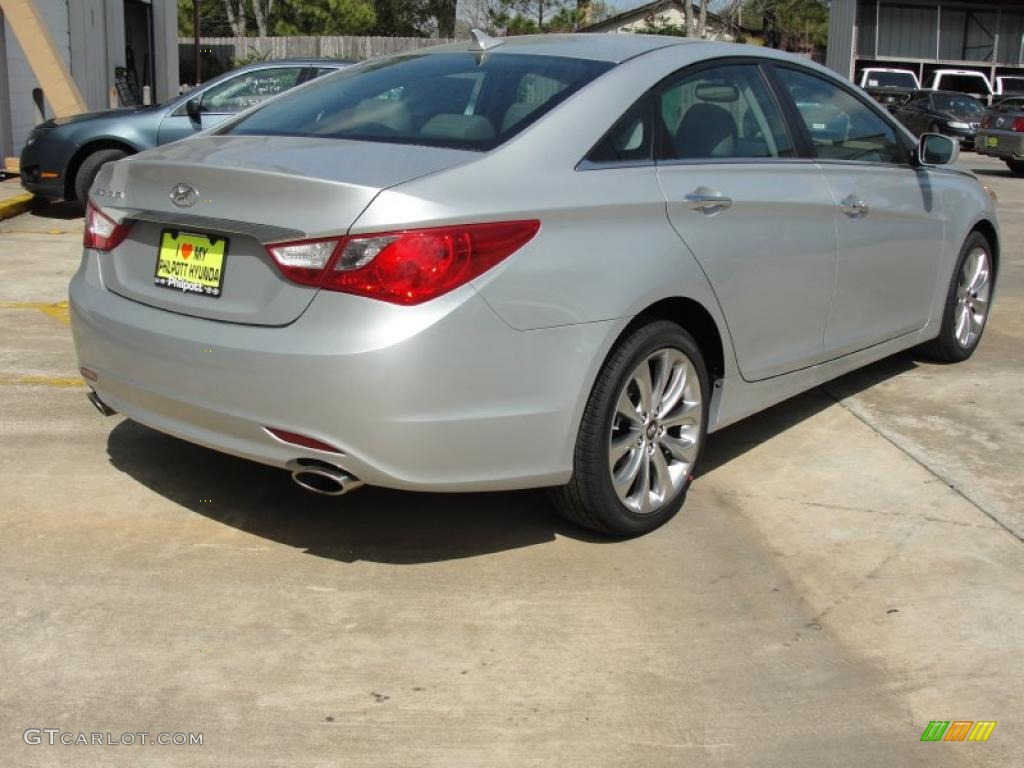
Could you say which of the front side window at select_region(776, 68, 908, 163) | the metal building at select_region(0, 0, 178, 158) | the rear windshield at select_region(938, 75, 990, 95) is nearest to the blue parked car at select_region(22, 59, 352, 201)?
the metal building at select_region(0, 0, 178, 158)

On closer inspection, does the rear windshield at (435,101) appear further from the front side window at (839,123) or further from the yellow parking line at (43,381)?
the yellow parking line at (43,381)

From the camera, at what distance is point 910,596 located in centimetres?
378

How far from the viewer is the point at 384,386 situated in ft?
10.8

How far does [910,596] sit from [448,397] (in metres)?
1.61

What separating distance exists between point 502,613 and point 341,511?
956mm

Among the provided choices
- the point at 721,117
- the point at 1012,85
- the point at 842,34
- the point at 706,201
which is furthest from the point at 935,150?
the point at 842,34

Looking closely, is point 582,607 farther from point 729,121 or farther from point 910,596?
point 729,121

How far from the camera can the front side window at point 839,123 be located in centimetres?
499

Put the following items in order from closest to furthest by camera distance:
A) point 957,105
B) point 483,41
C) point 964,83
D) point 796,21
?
point 483,41 < point 957,105 < point 964,83 < point 796,21

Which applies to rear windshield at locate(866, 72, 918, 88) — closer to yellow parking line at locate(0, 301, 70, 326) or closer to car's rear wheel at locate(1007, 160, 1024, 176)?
car's rear wheel at locate(1007, 160, 1024, 176)

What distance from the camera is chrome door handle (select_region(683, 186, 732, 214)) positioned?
4.07 m

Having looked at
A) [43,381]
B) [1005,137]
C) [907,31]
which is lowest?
[43,381]

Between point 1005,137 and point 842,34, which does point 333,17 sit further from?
point 1005,137

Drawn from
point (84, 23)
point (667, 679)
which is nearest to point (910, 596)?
point (667, 679)
